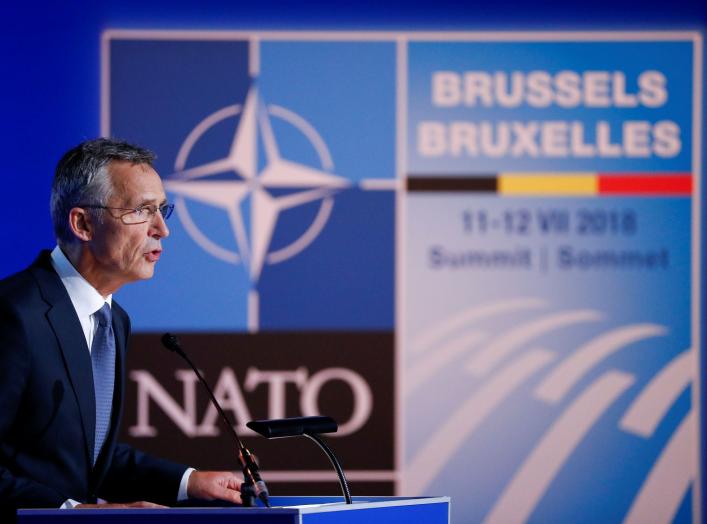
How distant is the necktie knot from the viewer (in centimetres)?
278

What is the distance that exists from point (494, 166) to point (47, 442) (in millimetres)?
2774

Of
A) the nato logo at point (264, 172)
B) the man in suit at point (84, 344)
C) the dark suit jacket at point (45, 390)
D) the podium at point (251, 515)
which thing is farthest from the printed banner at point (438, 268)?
the podium at point (251, 515)

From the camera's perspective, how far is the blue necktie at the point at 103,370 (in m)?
2.73

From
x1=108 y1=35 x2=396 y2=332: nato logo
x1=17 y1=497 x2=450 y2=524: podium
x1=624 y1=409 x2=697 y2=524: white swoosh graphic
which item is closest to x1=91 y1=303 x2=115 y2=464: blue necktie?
x1=17 y1=497 x2=450 y2=524: podium

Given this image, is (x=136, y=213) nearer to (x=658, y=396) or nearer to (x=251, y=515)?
(x=251, y=515)

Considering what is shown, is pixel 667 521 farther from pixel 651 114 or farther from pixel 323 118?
pixel 323 118

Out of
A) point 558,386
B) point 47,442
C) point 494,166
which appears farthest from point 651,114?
point 47,442

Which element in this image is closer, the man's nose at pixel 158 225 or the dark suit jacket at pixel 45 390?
the dark suit jacket at pixel 45 390

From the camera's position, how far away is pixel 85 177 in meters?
2.74

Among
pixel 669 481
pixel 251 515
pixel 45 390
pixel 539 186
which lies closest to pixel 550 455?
pixel 669 481

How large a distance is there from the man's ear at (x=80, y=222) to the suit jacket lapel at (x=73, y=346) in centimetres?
14

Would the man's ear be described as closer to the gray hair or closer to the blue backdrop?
the gray hair

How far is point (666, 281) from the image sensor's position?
4.91 meters

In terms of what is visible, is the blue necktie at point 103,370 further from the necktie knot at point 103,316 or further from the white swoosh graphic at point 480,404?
the white swoosh graphic at point 480,404
